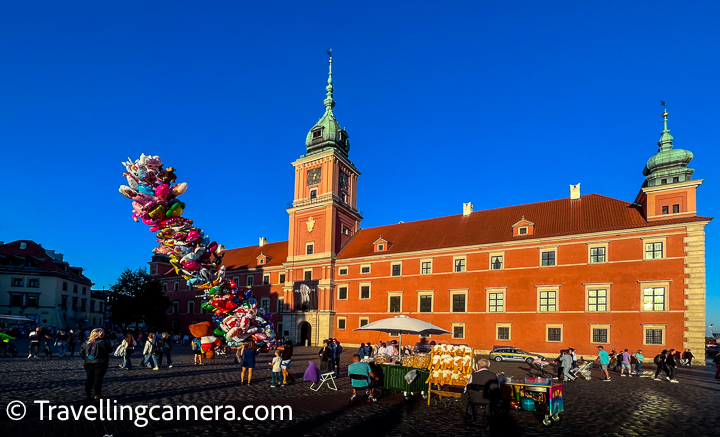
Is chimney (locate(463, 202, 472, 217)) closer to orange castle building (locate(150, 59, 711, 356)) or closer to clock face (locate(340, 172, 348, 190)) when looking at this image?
orange castle building (locate(150, 59, 711, 356))

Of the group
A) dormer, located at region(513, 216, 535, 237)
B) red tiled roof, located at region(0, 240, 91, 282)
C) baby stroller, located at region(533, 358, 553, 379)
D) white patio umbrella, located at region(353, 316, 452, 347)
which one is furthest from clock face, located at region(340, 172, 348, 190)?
red tiled roof, located at region(0, 240, 91, 282)

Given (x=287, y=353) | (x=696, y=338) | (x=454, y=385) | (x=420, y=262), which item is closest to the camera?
(x=454, y=385)

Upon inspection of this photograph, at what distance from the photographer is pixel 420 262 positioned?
4138 centimetres

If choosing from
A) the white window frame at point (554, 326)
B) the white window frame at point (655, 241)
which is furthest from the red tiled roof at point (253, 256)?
the white window frame at point (655, 241)

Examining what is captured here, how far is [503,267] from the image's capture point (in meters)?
36.7

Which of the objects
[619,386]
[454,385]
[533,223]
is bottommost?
[619,386]

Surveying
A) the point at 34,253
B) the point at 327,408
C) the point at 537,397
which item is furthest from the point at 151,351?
the point at 34,253

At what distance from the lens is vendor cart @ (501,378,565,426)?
9.82 meters

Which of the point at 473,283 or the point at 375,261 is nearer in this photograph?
the point at 473,283

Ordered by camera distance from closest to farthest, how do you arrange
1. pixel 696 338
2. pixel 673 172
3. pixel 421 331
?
pixel 421 331 → pixel 696 338 → pixel 673 172

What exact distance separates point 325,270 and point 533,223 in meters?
21.5

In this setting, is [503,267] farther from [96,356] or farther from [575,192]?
[96,356]

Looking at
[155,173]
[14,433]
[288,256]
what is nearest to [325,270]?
[288,256]

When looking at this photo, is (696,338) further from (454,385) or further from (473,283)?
(454,385)
